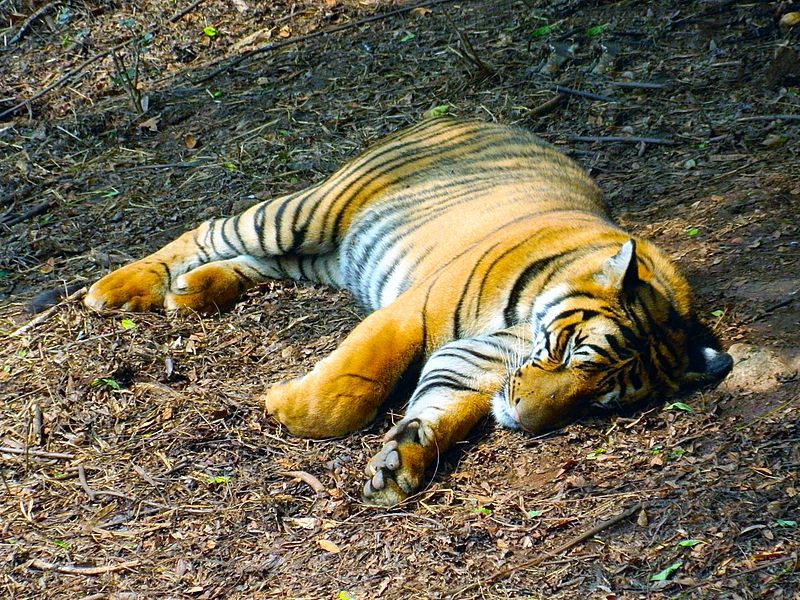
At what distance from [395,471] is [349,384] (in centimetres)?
42

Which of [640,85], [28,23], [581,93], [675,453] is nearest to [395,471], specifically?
[675,453]

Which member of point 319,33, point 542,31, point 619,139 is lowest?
point 619,139

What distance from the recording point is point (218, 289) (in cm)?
427

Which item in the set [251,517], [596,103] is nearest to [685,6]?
[596,103]

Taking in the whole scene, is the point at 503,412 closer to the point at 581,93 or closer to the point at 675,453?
the point at 675,453

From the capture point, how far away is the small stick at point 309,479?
10.1 feet

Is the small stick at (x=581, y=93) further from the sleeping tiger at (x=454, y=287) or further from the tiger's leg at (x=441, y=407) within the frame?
the tiger's leg at (x=441, y=407)

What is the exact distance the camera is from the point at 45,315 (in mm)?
4160

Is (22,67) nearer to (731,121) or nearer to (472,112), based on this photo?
(472,112)

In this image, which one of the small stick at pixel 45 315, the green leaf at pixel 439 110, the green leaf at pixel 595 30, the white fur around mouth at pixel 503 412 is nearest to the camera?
the white fur around mouth at pixel 503 412

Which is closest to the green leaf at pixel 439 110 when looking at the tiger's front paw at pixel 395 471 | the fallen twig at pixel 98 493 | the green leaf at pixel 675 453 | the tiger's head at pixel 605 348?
the tiger's head at pixel 605 348

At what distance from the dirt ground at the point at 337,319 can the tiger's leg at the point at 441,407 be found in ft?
0.27

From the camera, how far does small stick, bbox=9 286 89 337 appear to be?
4078mm

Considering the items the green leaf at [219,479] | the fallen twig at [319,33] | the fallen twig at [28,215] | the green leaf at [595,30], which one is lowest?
the green leaf at [219,479]
